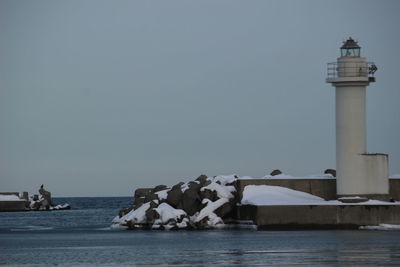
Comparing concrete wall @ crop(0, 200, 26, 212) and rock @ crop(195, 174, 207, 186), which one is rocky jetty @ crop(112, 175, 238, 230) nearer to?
rock @ crop(195, 174, 207, 186)

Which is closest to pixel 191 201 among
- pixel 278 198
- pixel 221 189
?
pixel 221 189

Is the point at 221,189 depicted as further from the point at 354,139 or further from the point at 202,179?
the point at 354,139

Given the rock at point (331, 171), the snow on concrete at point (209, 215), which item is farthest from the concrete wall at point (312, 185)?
the snow on concrete at point (209, 215)

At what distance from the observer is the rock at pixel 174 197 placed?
181ft

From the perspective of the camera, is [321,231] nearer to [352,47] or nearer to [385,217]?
[385,217]

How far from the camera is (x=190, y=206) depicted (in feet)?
180

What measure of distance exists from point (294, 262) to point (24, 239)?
21498 millimetres

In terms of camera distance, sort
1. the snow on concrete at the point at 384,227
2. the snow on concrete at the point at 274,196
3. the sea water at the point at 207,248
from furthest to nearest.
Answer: the snow on concrete at the point at 274,196 → the snow on concrete at the point at 384,227 → the sea water at the point at 207,248

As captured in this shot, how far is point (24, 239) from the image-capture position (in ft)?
167

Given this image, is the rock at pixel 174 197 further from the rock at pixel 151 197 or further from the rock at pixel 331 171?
the rock at pixel 331 171

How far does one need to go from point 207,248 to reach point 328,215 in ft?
33.3

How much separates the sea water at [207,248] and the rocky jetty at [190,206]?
1787 millimetres

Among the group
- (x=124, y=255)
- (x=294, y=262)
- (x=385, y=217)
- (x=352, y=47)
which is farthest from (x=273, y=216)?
(x=294, y=262)

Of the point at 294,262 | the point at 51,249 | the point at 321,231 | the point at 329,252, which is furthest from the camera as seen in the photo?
the point at 321,231
